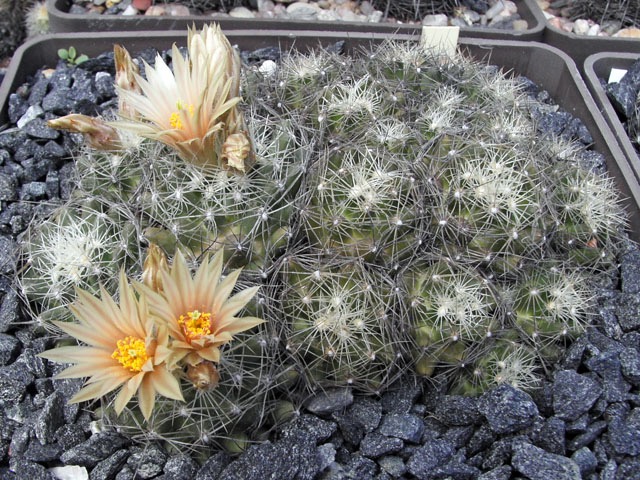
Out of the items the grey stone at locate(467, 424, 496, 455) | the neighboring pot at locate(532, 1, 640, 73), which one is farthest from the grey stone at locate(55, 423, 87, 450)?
the neighboring pot at locate(532, 1, 640, 73)

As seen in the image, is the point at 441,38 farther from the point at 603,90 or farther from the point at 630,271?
the point at 630,271

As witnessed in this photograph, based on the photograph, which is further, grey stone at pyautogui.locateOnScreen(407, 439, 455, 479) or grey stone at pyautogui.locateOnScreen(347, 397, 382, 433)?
grey stone at pyautogui.locateOnScreen(347, 397, 382, 433)

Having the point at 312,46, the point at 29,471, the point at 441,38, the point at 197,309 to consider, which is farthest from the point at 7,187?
the point at 441,38

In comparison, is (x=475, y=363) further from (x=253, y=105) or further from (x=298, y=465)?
(x=253, y=105)

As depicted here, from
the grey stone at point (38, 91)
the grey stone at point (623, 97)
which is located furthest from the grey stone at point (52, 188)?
the grey stone at point (623, 97)

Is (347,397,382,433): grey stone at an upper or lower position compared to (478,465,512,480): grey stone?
lower

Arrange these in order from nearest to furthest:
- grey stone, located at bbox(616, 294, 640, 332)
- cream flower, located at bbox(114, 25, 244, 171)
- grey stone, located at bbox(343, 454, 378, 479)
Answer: cream flower, located at bbox(114, 25, 244, 171)
grey stone, located at bbox(343, 454, 378, 479)
grey stone, located at bbox(616, 294, 640, 332)

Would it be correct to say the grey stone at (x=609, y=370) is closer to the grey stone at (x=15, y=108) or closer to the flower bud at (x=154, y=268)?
the flower bud at (x=154, y=268)

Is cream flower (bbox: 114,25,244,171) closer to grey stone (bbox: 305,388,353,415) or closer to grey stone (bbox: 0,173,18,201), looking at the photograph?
grey stone (bbox: 305,388,353,415)
